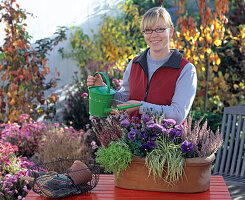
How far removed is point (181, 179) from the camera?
1668mm

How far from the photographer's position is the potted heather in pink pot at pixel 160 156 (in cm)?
165

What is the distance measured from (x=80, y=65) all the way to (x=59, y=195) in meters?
4.21

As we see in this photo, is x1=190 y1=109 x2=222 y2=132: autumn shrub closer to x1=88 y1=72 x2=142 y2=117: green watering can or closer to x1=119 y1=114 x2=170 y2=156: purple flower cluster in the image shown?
x1=88 y1=72 x2=142 y2=117: green watering can

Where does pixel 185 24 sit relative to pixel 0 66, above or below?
above

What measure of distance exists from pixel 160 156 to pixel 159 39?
0.65m

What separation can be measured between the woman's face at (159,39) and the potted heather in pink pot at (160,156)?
442mm

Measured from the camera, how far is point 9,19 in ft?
15.2

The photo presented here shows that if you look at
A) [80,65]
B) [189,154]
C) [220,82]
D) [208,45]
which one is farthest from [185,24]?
[189,154]

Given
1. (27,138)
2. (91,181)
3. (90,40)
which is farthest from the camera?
(90,40)

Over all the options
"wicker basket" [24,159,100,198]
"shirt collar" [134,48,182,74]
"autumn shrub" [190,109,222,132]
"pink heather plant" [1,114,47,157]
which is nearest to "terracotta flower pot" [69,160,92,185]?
"wicker basket" [24,159,100,198]

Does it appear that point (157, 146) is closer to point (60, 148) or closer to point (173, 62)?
point (173, 62)

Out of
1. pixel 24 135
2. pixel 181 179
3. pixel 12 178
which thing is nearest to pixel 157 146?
pixel 181 179

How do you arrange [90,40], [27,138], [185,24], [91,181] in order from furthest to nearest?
[90,40] < [185,24] < [27,138] < [91,181]

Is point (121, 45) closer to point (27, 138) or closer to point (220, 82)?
point (220, 82)
